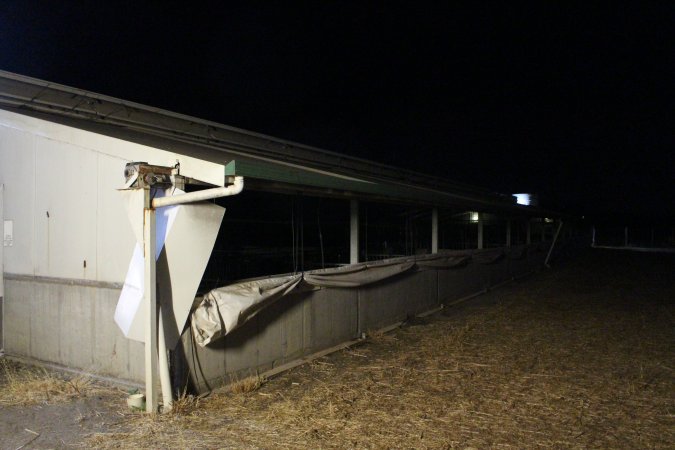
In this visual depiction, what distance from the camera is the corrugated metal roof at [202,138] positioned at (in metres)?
5.58

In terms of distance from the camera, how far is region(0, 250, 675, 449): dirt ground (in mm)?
4172

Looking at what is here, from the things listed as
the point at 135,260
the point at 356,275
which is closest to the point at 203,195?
the point at 135,260

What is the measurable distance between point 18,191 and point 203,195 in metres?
Answer: 3.28

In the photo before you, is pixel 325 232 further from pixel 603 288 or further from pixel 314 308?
pixel 603 288

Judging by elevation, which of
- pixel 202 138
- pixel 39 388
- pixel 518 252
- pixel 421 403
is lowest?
pixel 421 403

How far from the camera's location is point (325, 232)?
12.5 m

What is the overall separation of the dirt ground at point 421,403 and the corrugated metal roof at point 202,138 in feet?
7.27

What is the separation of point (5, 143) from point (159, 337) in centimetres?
368

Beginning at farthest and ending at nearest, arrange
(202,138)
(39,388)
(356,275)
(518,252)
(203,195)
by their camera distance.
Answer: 1. (518,252)
2. (202,138)
3. (356,275)
4. (39,388)
5. (203,195)

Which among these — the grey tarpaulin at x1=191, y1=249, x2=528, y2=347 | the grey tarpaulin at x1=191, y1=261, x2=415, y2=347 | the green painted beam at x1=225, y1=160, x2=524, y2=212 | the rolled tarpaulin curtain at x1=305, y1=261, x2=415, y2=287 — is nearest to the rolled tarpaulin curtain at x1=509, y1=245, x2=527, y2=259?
the green painted beam at x1=225, y1=160, x2=524, y2=212

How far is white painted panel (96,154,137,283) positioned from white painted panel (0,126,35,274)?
135 centimetres

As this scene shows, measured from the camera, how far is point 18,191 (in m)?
6.32

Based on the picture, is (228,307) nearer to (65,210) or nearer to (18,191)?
(65,210)

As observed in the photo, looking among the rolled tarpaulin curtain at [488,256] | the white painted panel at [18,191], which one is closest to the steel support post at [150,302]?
the white painted panel at [18,191]
